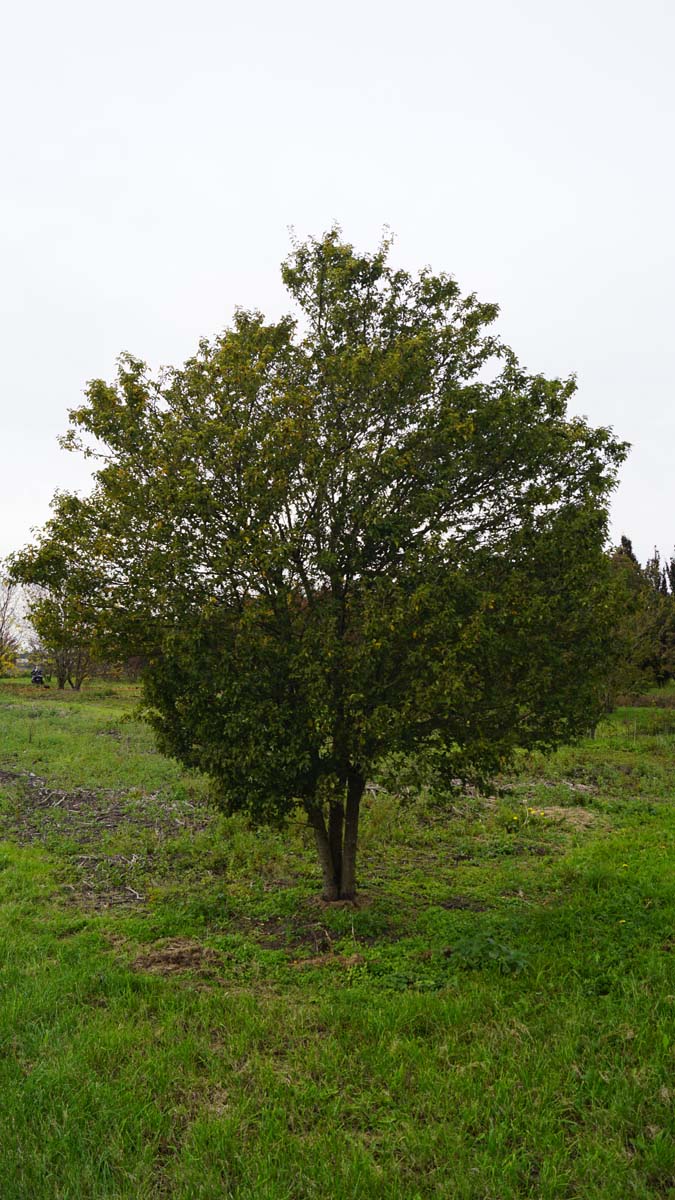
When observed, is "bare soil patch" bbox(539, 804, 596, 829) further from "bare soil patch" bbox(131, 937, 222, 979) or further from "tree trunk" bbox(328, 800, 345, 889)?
"bare soil patch" bbox(131, 937, 222, 979)

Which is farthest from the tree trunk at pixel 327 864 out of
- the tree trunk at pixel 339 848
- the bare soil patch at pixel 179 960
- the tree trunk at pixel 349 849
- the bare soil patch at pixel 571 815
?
the bare soil patch at pixel 571 815

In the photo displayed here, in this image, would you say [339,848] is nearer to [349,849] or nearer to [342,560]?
[349,849]

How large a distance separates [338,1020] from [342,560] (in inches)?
186

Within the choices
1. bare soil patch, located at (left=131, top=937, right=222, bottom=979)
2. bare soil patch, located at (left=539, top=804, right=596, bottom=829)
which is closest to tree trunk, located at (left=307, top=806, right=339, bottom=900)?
bare soil patch, located at (left=131, top=937, right=222, bottom=979)

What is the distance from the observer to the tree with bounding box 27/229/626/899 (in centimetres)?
762

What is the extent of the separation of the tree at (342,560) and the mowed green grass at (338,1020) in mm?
1659

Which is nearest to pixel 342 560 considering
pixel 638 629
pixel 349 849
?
pixel 349 849

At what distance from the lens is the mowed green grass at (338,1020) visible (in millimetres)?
4254

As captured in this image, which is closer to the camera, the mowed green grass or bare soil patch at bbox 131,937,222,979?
the mowed green grass

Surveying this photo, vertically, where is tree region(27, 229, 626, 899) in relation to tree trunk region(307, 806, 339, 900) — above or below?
above

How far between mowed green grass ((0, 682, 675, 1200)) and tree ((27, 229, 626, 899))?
166cm

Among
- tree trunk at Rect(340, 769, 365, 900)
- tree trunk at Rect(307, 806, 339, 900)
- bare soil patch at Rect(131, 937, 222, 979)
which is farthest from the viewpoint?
tree trunk at Rect(307, 806, 339, 900)

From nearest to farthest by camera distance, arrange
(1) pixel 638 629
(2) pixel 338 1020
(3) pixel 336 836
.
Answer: (2) pixel 338 1020
(3) pixel 336 836
(1) pixel 638 629

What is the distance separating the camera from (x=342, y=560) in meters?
8.19
